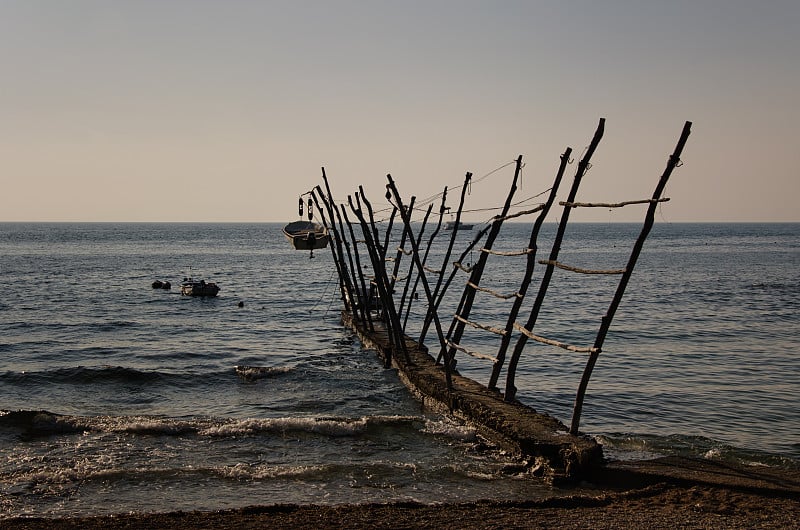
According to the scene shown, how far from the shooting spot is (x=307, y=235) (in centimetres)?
2758

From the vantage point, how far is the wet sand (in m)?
7.71

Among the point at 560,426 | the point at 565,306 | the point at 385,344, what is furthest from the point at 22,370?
the point at 565,306

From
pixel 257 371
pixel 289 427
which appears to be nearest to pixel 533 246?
pixel 289 427

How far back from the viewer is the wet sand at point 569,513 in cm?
771

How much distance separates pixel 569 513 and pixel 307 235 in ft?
67.6

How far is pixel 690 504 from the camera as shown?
8203mm

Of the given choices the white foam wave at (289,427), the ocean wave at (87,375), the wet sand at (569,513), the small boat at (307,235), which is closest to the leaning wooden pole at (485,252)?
the white foam wave at (289,427)

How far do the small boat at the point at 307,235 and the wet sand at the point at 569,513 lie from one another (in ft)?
60.6

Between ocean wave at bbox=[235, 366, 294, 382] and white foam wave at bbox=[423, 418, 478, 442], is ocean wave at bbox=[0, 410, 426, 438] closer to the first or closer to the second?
white foam wave at bbox=[423, 418, 478, 442]

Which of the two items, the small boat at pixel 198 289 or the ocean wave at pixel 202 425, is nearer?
the ocean wave at pixel 202 425

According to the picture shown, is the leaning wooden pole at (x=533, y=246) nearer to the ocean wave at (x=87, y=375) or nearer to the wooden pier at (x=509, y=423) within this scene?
the wooden pier at (x=509, y=423)

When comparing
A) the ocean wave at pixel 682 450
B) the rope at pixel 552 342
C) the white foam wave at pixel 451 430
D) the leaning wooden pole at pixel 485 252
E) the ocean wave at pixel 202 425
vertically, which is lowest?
the ocean wave at pixel 682 450

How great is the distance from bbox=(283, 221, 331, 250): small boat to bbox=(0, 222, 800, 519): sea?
9.78 ft

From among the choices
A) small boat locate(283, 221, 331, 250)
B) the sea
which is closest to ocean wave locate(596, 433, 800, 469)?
the sea
